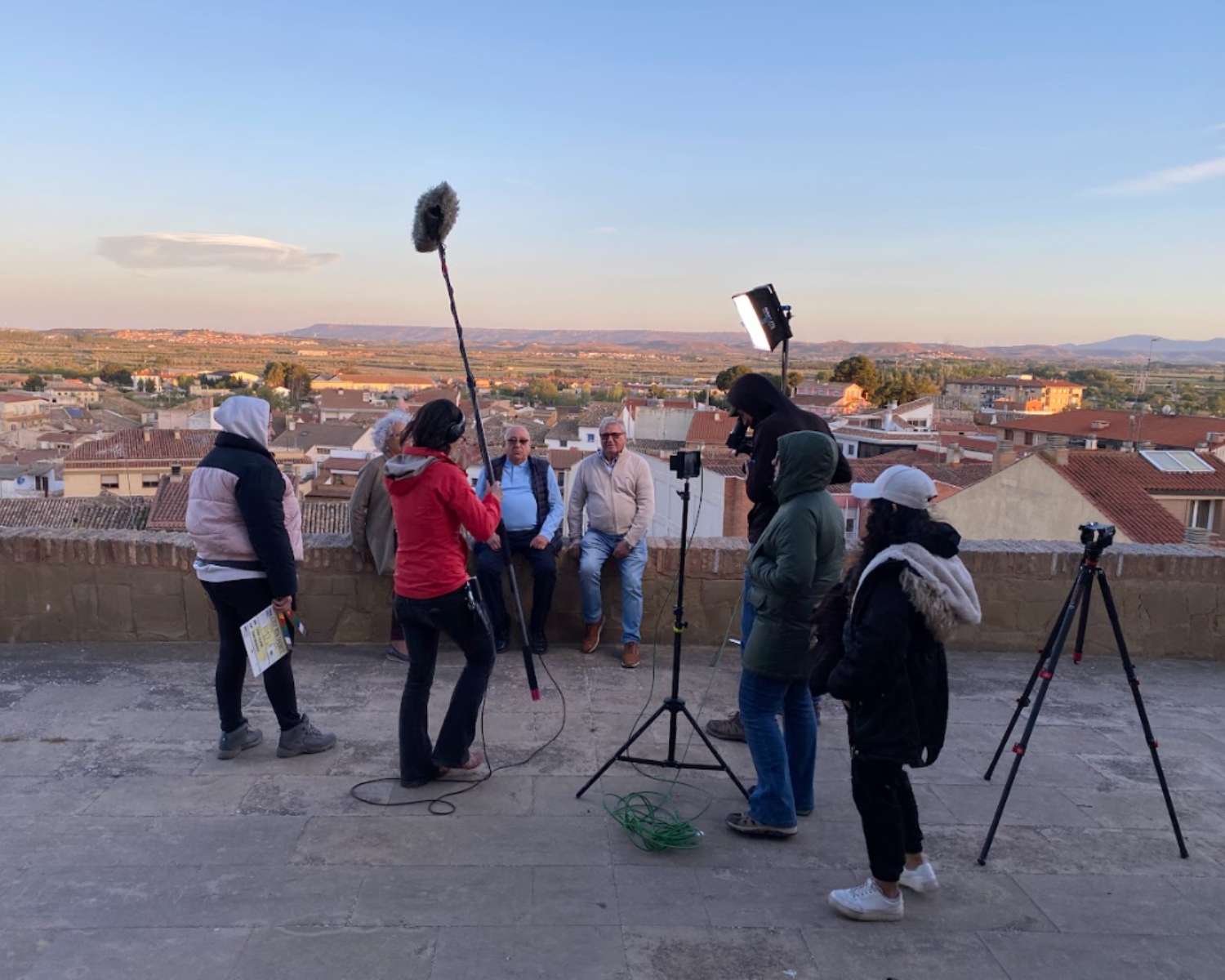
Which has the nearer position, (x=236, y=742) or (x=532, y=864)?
(x=532, y=864)

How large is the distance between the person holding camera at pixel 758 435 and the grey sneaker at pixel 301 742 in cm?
185

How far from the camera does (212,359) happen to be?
164 m

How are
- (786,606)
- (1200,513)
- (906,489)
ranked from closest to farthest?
1. (906,489)
2. (786,606)
3. (1200,513)

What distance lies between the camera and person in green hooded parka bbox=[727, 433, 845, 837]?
11.6ft

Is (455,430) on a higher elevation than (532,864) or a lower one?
higher

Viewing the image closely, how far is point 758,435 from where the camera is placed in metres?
4.42

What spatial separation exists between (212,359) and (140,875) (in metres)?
175

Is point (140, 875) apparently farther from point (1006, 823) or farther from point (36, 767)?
point (1006, 823)

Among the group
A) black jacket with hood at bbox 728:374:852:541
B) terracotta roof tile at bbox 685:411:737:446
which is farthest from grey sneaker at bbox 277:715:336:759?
terracotta roof tile at bbox 685:411:737:446

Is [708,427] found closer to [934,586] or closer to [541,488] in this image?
[541,488]

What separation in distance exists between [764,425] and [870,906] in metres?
2.10

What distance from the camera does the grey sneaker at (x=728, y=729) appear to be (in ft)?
15.4

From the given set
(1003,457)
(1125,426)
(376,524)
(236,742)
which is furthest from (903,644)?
(1125,426)

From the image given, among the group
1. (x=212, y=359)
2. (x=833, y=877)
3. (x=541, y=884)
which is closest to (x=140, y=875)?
(x=541, y=884)
